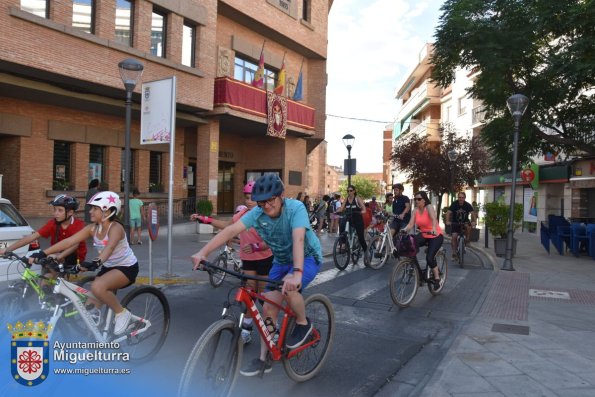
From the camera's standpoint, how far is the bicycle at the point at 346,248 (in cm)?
1030

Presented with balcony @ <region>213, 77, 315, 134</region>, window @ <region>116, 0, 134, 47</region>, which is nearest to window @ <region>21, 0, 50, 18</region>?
window @ <region>116, 0, 134, 47</region>

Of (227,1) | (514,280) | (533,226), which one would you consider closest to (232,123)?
(227,1)

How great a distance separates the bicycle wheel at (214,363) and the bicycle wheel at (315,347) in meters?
0.72

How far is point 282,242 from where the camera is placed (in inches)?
156

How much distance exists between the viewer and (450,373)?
4.29m

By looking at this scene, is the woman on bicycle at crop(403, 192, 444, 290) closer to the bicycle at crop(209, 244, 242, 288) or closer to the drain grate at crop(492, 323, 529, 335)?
the drain grate at crop(492, 323, 529, 335)

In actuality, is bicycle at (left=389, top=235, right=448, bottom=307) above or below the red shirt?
below

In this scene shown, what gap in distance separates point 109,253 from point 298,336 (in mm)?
1784

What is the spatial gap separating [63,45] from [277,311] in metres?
12.7

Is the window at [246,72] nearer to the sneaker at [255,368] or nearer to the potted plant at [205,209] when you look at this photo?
the potted plant at [205,209]

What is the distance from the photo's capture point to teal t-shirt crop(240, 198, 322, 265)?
381 centimetres

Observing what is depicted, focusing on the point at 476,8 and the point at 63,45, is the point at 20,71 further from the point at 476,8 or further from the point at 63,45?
the point at 476,8

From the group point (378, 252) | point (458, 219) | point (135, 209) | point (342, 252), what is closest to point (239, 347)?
point (342, 252)

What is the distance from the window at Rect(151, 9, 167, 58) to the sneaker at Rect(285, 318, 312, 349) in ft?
51.5
